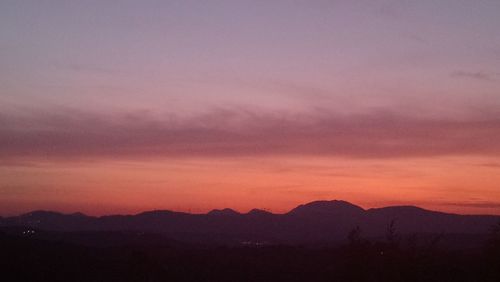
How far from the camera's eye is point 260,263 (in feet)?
217

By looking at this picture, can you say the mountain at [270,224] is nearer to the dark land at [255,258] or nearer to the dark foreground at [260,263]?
the dark land at [255,258]

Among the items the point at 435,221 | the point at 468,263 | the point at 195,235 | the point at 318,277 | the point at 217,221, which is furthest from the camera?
the point at 217,221

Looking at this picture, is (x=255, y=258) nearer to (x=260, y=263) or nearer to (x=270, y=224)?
(x=260, y=263)

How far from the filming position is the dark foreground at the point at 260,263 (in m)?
30.2

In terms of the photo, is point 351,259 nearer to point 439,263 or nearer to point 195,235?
point 439,263

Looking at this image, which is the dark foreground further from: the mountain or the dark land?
the mountain

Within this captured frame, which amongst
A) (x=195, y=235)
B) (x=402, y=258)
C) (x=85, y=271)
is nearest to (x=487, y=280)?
(x=402, y=258)

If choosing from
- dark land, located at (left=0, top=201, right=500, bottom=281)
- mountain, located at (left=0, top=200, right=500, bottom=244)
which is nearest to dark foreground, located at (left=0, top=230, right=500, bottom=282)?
dark land, located at (left=0, top=201, right=500, bottom=281)

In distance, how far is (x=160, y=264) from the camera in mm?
56562

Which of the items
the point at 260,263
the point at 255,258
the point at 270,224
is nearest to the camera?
the point at 260,263

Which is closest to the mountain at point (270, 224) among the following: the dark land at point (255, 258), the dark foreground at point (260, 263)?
the dark land at point (255, 258)

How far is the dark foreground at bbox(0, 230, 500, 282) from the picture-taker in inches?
1190

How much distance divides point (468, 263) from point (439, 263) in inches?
134

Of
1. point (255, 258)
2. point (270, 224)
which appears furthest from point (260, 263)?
point (270, 224)
